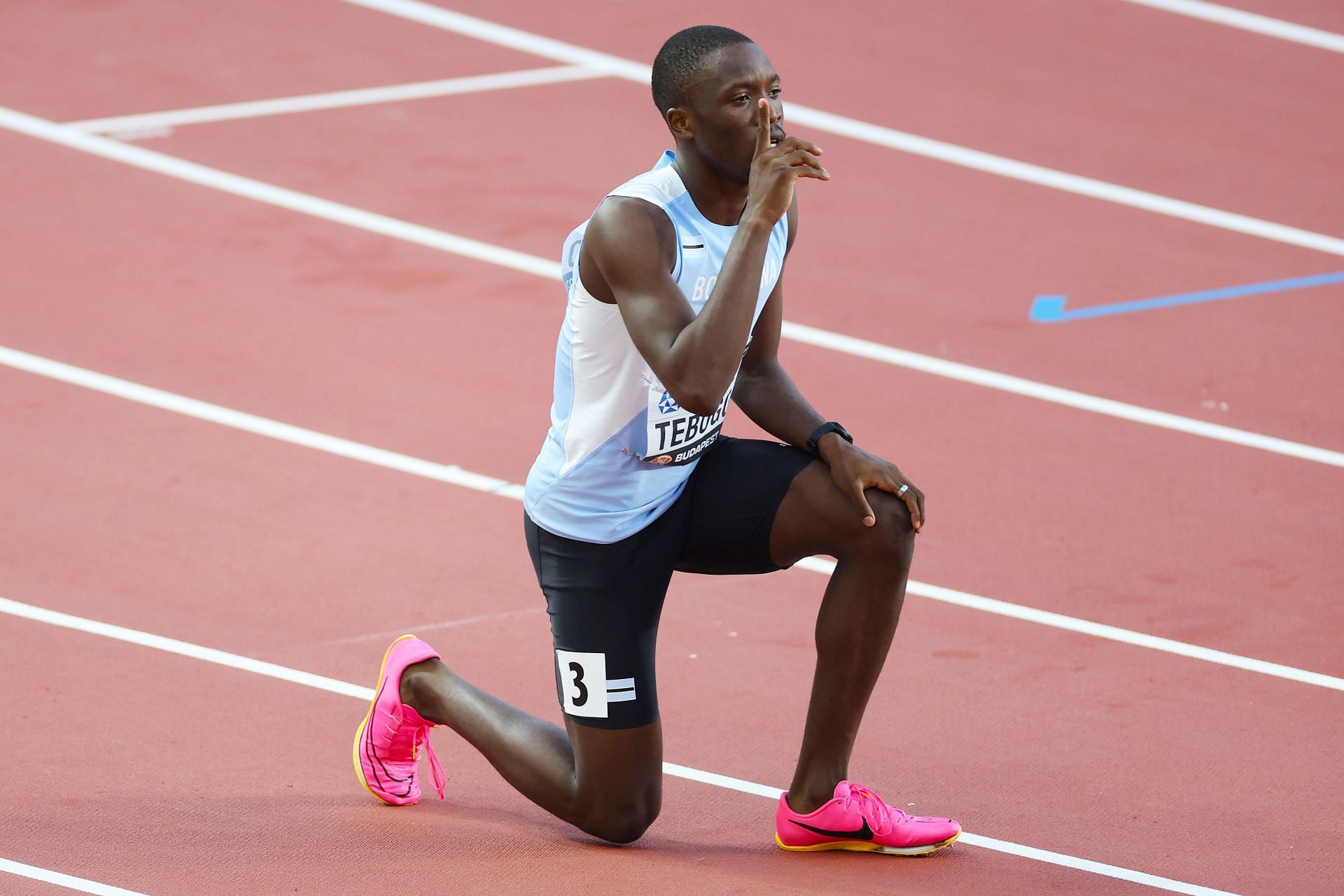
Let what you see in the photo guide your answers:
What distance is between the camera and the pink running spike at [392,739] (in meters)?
4.42

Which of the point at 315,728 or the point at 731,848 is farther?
the point at 315,728

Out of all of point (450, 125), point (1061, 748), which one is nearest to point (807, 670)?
point (1061, 748)

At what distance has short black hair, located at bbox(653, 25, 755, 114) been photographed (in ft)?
12.3

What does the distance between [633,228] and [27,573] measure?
2.91 meters

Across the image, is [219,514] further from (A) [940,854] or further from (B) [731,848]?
(A) [940,854]

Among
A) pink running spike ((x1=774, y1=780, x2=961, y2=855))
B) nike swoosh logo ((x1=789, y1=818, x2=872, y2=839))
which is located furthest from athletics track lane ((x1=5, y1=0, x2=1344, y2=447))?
nike swoosh logo ((x1=789, y1=818, x2=872, y2=839))

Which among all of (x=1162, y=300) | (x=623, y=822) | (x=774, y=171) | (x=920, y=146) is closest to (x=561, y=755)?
(x=623, y=822)

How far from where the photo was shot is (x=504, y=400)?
709cm

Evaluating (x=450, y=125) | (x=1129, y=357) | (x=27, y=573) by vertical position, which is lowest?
(x=27, y=573)

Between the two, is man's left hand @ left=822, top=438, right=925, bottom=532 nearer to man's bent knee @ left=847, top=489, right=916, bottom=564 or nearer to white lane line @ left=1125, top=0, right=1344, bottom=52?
man's bent knee @ left=847, top=489, right=916, bottom=564

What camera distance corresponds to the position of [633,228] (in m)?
3.76

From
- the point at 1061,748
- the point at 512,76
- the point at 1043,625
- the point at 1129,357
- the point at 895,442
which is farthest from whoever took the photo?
the point at 512,76

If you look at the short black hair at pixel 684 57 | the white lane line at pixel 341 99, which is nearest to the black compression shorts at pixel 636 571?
the short black hair at pixel 684 57

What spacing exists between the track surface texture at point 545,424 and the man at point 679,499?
20cm
